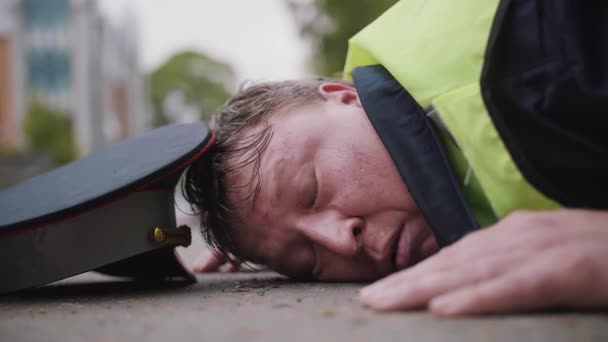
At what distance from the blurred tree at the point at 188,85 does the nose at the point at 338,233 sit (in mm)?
43317

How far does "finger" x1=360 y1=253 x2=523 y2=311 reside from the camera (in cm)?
110

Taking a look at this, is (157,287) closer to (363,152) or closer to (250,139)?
(250,139)

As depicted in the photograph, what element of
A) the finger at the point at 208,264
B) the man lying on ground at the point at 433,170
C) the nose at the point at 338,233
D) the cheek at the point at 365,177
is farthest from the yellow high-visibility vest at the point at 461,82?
the finger at the point at 208,264

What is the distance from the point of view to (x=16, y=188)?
200cm

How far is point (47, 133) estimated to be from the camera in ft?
59.2

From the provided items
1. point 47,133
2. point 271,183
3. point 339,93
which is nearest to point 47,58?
point 47,133

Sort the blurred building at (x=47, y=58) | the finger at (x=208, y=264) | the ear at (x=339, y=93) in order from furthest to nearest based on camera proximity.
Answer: the blurred building at (x=47, y=58), the finger at (x=208, y=264), the ear at (x=339, y=93)

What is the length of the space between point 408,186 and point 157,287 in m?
0.77

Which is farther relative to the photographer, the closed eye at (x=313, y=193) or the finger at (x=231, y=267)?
the finger at (x=231, y=267)

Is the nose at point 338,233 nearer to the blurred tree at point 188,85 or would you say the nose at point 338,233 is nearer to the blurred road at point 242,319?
the blurred road at point 242,319

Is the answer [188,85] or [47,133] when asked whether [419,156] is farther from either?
[188,85]

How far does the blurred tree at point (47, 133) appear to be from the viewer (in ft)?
57.4

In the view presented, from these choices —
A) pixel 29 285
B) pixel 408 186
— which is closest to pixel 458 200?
pixel 408 186

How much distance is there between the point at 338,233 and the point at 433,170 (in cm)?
27
